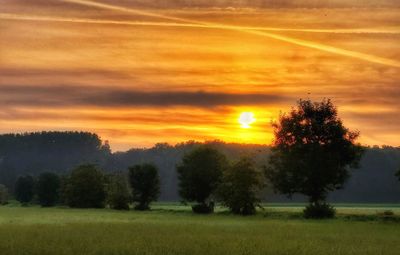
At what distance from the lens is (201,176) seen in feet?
368

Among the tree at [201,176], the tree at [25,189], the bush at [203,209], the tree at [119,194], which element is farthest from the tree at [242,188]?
the tree at [25,189]

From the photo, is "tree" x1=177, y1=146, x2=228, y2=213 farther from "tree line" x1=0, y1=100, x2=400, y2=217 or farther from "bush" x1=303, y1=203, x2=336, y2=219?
"bush" x1=303, y1=203, x2=336, y2=219

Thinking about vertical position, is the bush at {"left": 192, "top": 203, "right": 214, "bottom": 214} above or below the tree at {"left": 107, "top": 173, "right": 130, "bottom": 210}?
below

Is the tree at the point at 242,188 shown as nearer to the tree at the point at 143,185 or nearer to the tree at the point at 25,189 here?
the tree at the point at 143,185

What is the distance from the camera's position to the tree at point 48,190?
169000 millimetres

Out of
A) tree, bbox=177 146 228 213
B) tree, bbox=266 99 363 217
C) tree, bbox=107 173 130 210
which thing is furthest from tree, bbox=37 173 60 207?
tree, bbox=266 99 363 217

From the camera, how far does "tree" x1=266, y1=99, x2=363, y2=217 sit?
89.5m

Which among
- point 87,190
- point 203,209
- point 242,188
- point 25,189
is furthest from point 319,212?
point 25,189

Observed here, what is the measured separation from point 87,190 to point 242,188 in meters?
57.7

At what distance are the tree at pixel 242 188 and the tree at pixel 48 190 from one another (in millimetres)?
81838

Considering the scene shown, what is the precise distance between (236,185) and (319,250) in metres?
61.9

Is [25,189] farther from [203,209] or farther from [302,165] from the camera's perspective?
[302,165]

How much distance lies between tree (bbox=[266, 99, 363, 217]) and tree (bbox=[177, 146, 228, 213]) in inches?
713

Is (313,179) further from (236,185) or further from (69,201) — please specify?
(69,201)
